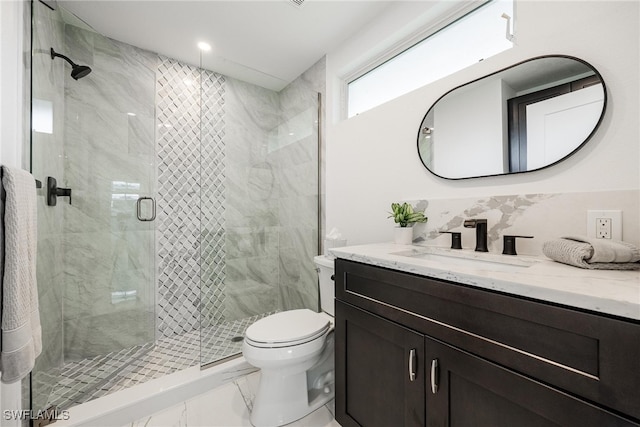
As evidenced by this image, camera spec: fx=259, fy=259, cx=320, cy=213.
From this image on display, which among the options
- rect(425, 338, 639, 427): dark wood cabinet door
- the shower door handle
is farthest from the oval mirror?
the shower door handle

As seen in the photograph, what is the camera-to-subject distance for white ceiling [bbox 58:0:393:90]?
172 centimetres

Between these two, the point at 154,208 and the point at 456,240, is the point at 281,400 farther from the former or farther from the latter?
the point at 154,208

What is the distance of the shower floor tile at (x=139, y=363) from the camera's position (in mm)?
1506

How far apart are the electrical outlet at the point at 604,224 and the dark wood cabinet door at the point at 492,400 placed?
69 cm

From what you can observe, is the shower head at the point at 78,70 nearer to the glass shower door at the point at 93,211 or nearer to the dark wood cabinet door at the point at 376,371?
the glass shower door at the point at 93,211

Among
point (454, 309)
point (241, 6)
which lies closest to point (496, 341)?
point (454, 309)

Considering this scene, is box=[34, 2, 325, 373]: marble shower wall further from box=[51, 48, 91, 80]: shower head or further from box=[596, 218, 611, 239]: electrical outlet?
box=[596, 218, 611, 239]: electrical outlet

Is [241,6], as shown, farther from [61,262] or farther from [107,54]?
[61,262]

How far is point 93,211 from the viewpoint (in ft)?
6.29

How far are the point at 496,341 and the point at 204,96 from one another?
8.69 ft

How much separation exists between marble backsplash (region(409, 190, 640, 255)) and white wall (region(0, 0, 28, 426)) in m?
2.01

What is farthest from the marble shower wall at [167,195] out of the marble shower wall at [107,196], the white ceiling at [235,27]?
the white ceiling at [235,27]

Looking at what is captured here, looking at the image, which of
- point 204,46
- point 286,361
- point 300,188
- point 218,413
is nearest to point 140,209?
point 300,188

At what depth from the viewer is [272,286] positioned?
2.54 m
